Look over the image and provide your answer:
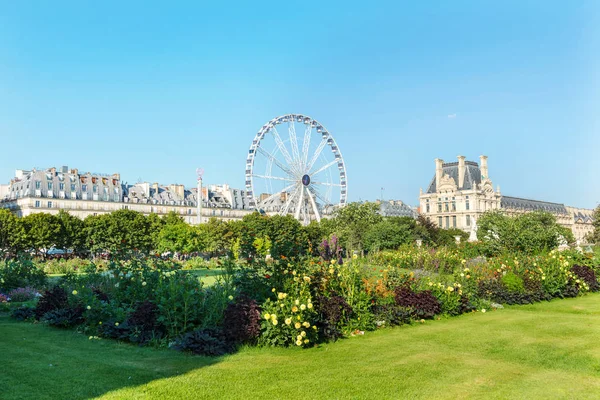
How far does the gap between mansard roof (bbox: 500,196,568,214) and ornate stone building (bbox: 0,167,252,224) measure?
211 ft

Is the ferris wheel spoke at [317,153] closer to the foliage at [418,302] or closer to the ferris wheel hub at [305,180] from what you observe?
the ferris wheel hub at [305,180]

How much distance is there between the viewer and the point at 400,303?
12.0 m

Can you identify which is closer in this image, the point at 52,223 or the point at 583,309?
the point at 583,309

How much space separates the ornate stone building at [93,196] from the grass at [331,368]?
67.8 metres

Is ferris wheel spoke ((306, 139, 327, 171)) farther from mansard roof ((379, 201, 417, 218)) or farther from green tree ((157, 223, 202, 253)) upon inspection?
mansard roof ((379, 201, 417, 218))

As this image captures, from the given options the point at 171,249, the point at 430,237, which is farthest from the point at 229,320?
the point at 430,237

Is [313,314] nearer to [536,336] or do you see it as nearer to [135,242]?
[536,336]

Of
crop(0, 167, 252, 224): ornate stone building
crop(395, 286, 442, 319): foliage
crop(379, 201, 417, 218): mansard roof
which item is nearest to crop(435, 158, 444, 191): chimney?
crop(379, 201, 417, 218): mansard roof

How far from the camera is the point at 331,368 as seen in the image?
26.2 ft

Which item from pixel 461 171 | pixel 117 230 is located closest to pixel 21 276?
pixel 117 230

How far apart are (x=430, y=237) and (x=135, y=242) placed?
31.8 m

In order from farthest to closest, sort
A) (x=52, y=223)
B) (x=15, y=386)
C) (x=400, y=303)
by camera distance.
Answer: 1. (x=52, y=223)
2. (x=400, y=303)
3. (x=15, y=386)

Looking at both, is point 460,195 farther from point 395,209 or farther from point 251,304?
point 251,304

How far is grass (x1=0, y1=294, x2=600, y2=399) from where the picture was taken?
22.4 feet
